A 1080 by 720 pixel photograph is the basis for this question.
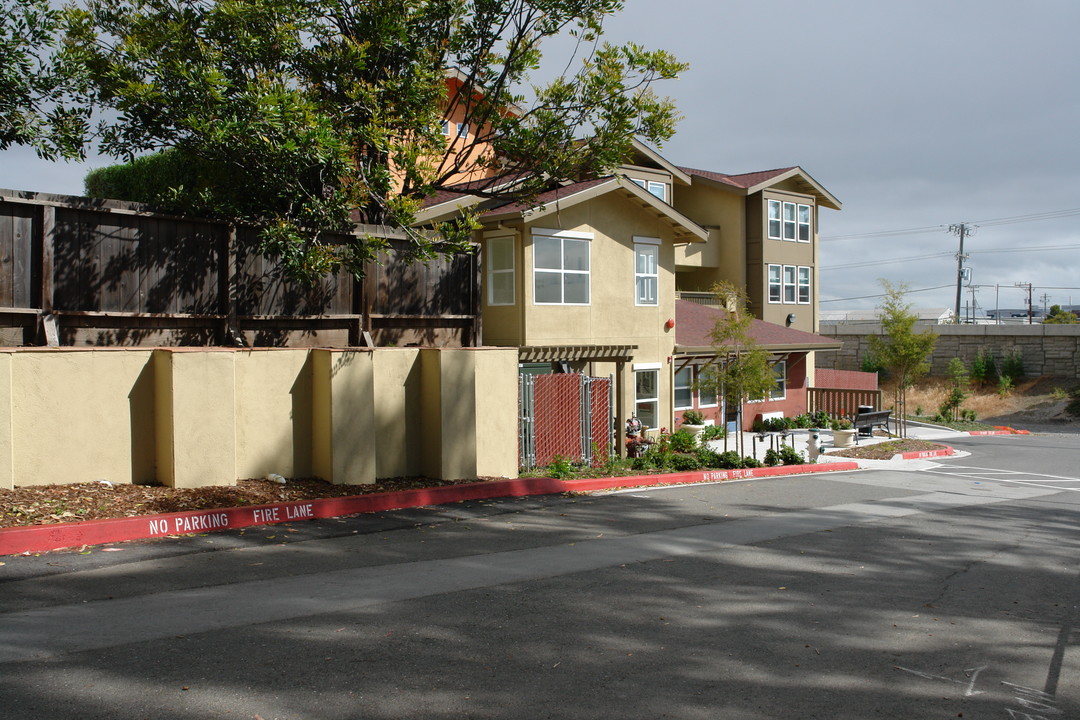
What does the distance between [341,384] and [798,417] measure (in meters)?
22.5

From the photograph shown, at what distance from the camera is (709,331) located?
26.3 m

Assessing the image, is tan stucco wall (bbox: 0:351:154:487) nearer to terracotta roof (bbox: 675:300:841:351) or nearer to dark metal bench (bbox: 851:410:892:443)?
terracotta roof (bbox: 675:300:841:351)

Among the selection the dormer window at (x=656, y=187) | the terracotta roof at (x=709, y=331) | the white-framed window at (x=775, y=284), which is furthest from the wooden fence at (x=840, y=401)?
the dormer window at (x=656, y=187)

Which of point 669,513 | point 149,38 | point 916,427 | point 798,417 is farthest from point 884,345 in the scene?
point 149,38

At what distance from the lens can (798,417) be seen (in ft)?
102

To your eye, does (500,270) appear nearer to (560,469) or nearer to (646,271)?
(646,271)

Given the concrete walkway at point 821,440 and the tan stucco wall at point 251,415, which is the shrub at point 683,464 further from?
the tan stucco wall at point 251,415

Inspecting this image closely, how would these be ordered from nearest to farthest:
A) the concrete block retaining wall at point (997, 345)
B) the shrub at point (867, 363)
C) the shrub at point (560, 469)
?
the shrub at point (560, 469) → the concrete block retaining wall at point (997, 345) → the shrub at point (867, 363)

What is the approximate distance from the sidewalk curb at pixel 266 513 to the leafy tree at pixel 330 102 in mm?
3457

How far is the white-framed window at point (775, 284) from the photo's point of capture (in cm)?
3644

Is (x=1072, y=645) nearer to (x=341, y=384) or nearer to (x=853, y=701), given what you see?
(x=853, y=701)

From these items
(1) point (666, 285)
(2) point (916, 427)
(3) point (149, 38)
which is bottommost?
(2) point (916, 427)

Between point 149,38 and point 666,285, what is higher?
point 149,38

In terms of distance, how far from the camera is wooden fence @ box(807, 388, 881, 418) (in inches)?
1272
